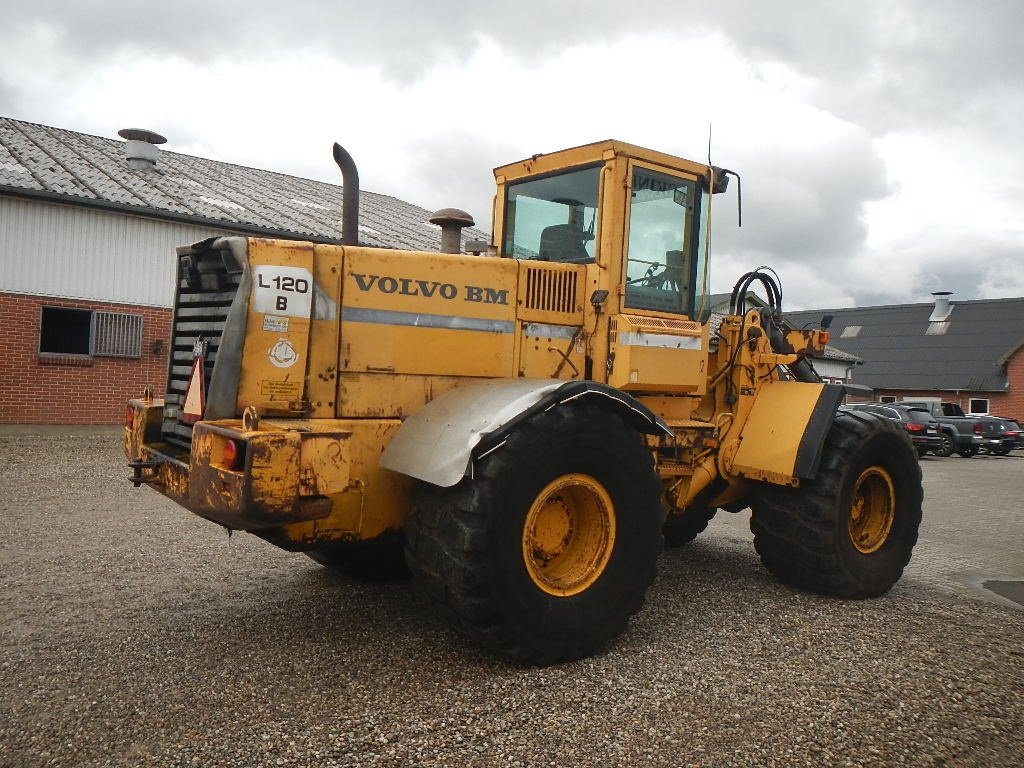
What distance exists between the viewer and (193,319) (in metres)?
4.75

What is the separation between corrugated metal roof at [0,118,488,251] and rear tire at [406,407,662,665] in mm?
10047

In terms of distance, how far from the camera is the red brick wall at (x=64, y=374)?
14008mm

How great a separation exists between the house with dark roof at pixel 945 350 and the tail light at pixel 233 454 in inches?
1368

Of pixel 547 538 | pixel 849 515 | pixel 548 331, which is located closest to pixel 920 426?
pixel 849 515

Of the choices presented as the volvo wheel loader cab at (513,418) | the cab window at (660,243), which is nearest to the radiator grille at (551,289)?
the volvo wheel loader cab at (513,418)

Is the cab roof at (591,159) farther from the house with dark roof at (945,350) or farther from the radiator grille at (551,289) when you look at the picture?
the house with dark roof at (945,350)

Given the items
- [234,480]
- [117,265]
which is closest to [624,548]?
[234,480]

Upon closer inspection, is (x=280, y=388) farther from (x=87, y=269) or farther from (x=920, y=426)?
(x=920, y=426)

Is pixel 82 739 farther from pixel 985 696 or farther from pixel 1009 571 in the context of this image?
pixel 1009 571

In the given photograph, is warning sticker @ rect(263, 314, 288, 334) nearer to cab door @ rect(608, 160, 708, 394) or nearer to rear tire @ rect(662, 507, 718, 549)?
cab door @ rect(608, 160, 708, 394)

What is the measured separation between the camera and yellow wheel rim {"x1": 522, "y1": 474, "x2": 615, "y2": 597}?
4.38 m

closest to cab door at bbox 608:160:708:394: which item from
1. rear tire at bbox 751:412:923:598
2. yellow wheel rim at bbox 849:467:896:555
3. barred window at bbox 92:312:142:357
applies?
rear tire at bbox 751:412:923:598

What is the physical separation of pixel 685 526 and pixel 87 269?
12.0m

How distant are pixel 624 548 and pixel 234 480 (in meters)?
2.06
